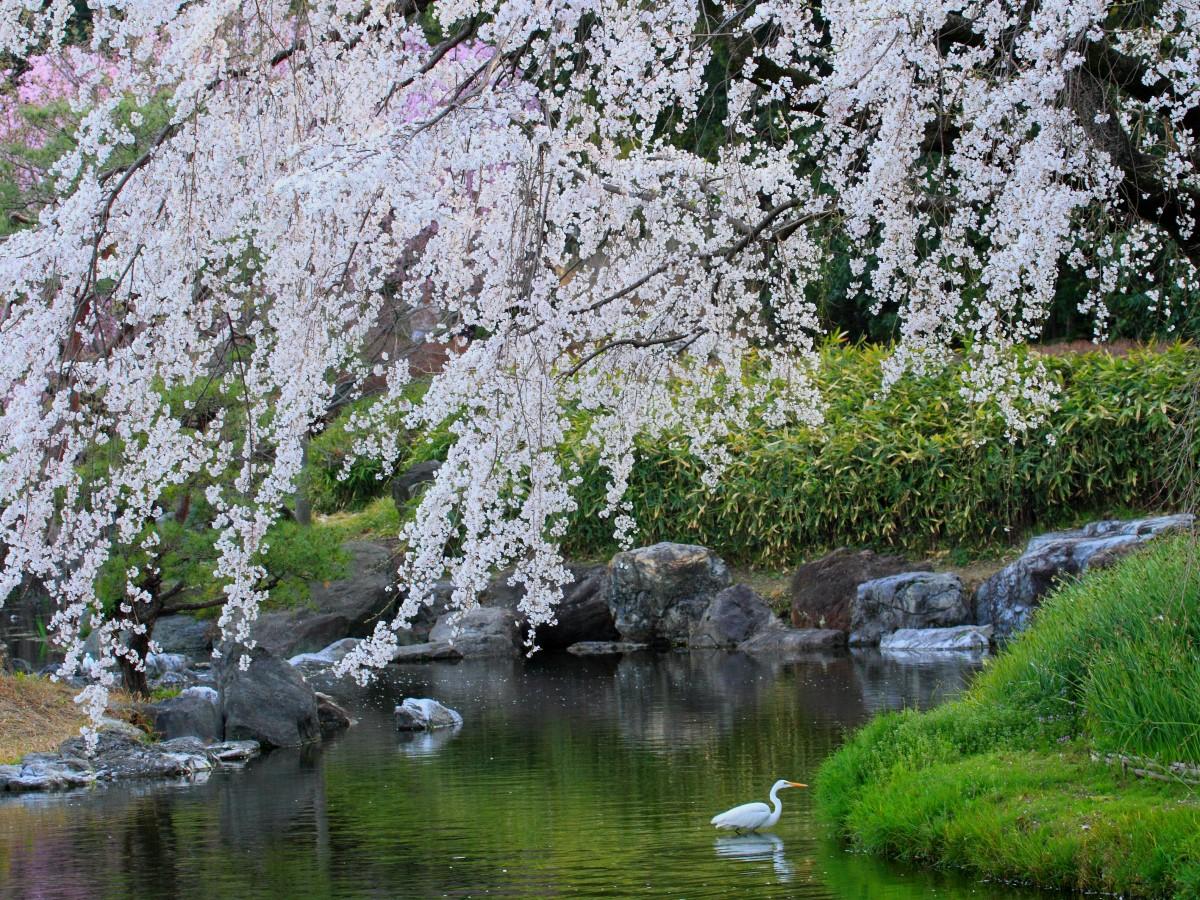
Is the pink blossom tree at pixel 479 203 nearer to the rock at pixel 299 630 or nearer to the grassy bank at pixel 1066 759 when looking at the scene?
the grassy bank at pixel 1066 759

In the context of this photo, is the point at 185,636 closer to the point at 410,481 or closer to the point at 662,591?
the point at 410,481

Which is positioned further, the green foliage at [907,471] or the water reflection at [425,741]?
the green foliage at [907,471]

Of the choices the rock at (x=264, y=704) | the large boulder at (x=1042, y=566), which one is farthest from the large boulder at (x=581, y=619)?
the rock at (x=264, y=704)

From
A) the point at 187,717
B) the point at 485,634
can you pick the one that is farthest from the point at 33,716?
the point at 485,634

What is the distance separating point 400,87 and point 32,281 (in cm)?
161

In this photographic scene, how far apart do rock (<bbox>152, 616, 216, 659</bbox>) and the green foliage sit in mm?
5165

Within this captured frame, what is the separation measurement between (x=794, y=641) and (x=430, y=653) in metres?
4.38

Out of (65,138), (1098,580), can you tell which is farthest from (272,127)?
(65,138)

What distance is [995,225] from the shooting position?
21.4ft

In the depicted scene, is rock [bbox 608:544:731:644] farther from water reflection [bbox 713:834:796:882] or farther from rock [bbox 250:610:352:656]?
water reflection [bbox 713:834:796:882]

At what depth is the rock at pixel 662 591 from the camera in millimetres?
17031

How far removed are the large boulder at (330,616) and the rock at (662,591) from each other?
112 inches

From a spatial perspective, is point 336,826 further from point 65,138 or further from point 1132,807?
point 65,138

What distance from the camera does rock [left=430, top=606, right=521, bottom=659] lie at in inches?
666
